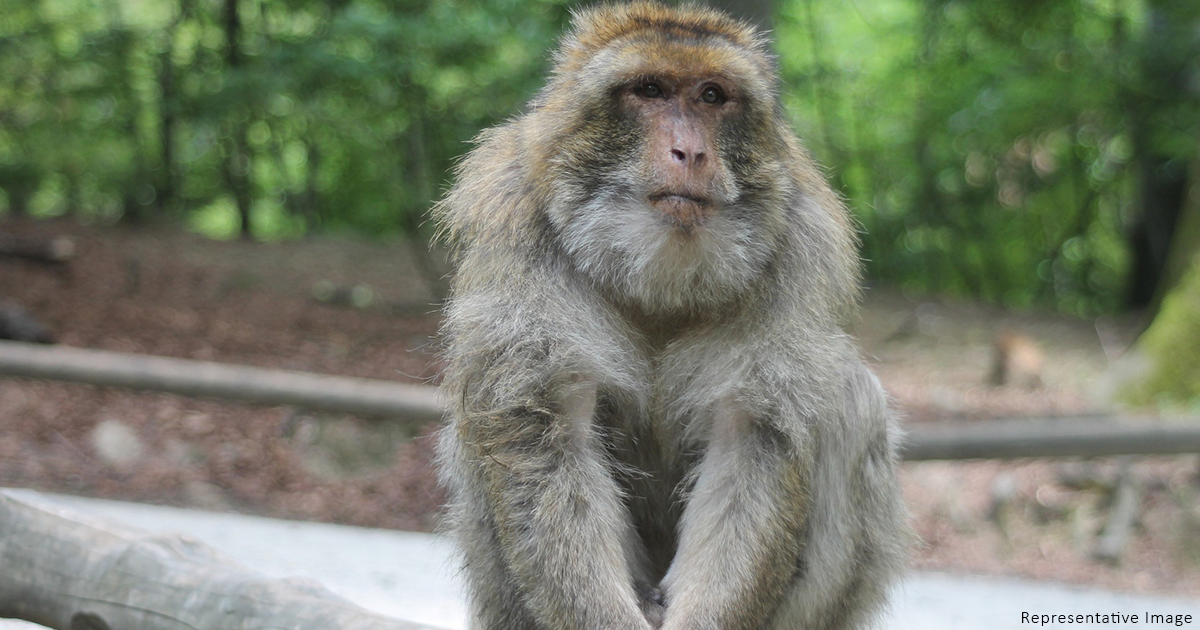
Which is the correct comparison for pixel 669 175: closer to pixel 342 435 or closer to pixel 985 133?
pixel 342 435

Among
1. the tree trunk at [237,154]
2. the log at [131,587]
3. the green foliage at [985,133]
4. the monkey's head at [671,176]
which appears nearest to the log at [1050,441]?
the monkey's head at [671,176]

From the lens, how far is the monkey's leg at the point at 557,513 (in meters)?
2.84

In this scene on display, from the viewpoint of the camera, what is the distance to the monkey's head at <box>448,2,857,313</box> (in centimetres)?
290

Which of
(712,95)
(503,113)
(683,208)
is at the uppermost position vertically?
(712,95)

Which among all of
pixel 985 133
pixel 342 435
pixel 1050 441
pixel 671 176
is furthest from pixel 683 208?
pixel 985 133

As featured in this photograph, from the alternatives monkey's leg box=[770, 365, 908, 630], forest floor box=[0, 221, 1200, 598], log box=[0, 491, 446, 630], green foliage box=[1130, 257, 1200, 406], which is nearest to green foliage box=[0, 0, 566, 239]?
forest floor box=[0, 221, 1200, 598]

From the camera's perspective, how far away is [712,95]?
9.87ft

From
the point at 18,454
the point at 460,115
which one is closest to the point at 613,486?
the point at 18,454

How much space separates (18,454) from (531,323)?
5344 mm

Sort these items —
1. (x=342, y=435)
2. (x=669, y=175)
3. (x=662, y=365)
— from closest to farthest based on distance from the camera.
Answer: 1. (x=669, y=175)
2. (x=662, y=365)
3. (x=342, y=435)

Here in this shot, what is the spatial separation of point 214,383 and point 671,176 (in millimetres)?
4481

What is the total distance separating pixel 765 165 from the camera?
10.00 feet

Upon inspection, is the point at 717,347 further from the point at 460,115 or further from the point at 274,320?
the point at 274,320

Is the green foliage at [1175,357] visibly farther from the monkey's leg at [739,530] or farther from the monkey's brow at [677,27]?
the monkey's brow at [677,27]
